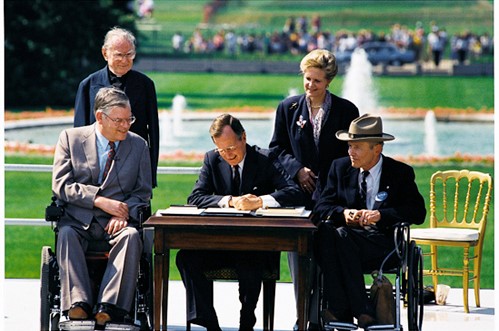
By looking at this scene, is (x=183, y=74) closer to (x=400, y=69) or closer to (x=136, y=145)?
(x=400, y=69)

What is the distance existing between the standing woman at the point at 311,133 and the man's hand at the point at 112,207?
3.18 feet

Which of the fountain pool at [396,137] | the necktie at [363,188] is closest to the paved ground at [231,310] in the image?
the necktie at [363,188]

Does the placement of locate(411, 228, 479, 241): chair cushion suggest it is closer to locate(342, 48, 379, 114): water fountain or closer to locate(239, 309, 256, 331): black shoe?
locate(239, 309, 256, 331): black shoe

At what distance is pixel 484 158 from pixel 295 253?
14693 millimetres

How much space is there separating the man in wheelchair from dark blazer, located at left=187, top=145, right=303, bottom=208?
293mm

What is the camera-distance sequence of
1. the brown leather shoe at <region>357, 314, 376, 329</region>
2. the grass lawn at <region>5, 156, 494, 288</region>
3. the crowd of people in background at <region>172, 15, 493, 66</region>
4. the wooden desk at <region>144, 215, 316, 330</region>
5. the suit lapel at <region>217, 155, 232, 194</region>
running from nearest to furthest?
the wooden desk at <region>144, 215, 316, 330</region> < the brown leather shoe at <region>357, 314, 376, 329</region> < the suit lapel at <region>217, 155, 232, 194</region> < the grass lawn at <region>5, 156, 494, 288</region> < the crowd of people in background at <region>172, 15, 493, 66</region>

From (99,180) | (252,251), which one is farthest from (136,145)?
(252,251)

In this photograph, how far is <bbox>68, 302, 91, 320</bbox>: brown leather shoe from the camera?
6379 mm

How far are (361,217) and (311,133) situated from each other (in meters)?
0.72

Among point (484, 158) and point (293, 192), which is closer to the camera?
point (293, 192)

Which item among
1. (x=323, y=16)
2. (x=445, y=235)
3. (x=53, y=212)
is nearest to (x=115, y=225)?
(x=53, y=212)

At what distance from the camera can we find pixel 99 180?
677 cm

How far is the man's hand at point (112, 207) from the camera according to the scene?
21.8 feet

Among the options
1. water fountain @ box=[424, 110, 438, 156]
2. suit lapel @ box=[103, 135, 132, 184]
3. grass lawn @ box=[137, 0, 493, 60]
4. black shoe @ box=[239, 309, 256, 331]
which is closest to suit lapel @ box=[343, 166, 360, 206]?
black shoe @ box=[239, 309, 256, 331]
